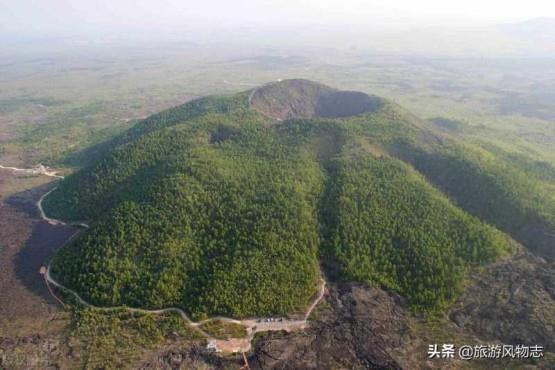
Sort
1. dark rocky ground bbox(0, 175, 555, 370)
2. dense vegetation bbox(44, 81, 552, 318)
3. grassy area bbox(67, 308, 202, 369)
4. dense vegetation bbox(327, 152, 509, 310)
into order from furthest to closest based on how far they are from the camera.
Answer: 1. dense vegetation bbox(327, 152, 509, 310)
2. dense vegetation bbox(44, 81, 552, 318)
3. dark rocky ground bbox(0, 175, 555, 370)
4. grassy area bbox(67, 308, 202, 369)

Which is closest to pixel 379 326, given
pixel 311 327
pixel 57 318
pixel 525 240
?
pixel 311 327

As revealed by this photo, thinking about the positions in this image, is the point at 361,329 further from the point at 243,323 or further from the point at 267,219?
the point at 267,219

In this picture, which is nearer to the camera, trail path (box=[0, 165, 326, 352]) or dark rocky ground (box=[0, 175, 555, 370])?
dark rocky ground (box=[0, 175, 555, 370])

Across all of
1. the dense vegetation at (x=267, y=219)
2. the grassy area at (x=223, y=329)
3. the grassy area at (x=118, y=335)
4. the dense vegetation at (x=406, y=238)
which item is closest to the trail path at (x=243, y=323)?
the grassy area at (x=223, y=329)

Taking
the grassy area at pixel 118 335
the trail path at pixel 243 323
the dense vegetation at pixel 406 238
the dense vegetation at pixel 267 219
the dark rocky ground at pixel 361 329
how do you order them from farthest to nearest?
the dense vegetation at pixel 406 238, the dense vegetation at pixel 267 219, the trail path at pixel 243 323, the dark rocky ground at pixel 361 329, the grassy area at pixel 118 335

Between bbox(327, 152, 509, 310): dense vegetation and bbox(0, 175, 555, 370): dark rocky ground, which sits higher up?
bbox(327, 152, 509, 310): dense vegetation

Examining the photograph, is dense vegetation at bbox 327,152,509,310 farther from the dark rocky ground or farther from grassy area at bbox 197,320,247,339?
grassy area at bbox 197,320,247,339

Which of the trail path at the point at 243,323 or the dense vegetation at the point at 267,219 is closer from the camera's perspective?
the trail path at the point at 243,323

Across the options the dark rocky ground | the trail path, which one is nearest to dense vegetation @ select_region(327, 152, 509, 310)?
the dark rocky ground

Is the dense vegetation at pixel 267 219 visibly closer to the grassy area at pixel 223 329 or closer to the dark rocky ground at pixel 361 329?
the grassy area at pixel 223 329
